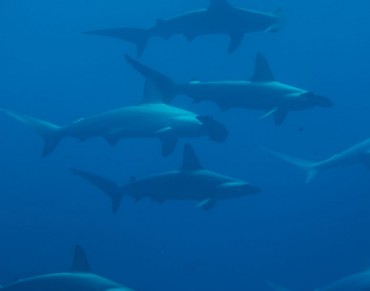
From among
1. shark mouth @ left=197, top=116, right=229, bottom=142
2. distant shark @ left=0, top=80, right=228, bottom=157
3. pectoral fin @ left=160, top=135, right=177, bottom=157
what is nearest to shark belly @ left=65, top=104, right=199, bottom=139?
distant shark @ left=0, top=80, right=228, bottom=157

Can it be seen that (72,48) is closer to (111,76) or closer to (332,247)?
(111,76)

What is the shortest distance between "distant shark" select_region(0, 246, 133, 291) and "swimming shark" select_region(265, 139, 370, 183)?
13.9 feet

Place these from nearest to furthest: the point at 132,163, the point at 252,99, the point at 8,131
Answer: the point at 252,99 → the point at 132,163 → the point at 8,131

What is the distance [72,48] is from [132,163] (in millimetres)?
18339

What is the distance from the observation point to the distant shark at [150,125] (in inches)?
290

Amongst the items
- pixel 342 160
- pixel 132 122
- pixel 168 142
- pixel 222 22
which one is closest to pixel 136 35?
pixel 222 22

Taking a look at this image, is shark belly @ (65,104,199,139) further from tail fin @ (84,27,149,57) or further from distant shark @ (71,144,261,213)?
tail fin @ (84,27,149,57)

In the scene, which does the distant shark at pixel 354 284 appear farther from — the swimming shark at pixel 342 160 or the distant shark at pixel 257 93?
the distant shark at pixel 257 93

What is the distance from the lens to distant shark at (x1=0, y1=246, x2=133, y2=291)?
5.60m

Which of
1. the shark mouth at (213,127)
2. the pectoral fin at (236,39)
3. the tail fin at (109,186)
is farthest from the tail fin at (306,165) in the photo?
the tail fin at (109,186)

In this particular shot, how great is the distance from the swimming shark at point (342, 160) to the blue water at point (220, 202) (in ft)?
2.24

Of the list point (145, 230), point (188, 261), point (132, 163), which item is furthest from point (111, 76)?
point (188, 261)

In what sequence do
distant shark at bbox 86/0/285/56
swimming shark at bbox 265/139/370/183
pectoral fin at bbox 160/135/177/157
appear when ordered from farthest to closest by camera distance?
swimming shark at bbox 265/139/370/183 → distant shark at bbox 86/0/285/56 → pectoral fin at bbox 160/135/177/157

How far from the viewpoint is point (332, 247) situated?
17.4 metres
